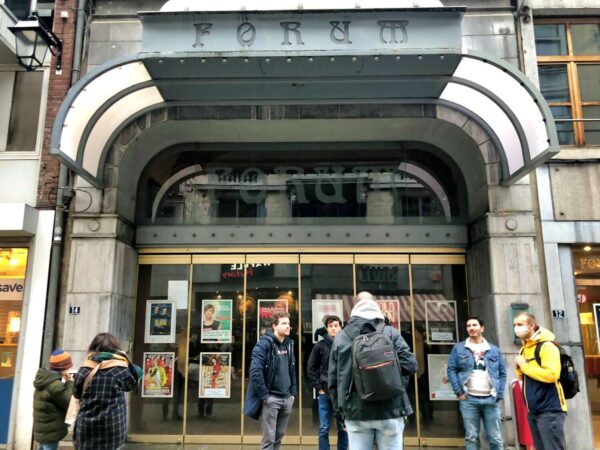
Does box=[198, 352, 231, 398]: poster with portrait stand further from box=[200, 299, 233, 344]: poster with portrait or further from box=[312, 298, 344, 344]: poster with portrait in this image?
box=[312, 298, 344, 344]: poster with portrait

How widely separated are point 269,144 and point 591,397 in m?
6.85

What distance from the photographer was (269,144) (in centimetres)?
936

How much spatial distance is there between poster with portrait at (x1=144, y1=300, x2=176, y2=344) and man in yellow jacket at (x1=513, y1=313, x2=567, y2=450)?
5.72 metres

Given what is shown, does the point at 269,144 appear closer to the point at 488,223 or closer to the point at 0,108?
the point at 488,223

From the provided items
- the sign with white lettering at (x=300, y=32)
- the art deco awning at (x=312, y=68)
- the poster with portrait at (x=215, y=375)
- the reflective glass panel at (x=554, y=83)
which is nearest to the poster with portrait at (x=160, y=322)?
the poster with portrait at (x=215, y=375)

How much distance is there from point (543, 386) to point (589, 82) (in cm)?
605

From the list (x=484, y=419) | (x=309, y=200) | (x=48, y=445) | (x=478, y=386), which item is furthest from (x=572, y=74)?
(x=48, y=445)

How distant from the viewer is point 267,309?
27.7 ft

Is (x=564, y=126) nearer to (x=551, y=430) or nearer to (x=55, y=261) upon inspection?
(x=551, y=430)

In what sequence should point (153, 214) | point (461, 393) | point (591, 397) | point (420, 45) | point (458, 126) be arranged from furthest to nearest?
point (153, 214) → point (458, 126) → point (591, 397) → point (420, 45) → point (461, 393)

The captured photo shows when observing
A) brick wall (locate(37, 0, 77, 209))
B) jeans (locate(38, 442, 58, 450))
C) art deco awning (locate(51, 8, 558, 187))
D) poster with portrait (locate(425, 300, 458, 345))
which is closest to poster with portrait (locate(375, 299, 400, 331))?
poster with portrait (locate(425, 300, 458, 345))

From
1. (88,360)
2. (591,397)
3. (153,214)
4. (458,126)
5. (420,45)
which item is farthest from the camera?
(153,214)

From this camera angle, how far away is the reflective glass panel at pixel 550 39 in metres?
8.54

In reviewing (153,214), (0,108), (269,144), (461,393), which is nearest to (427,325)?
(461,393)
